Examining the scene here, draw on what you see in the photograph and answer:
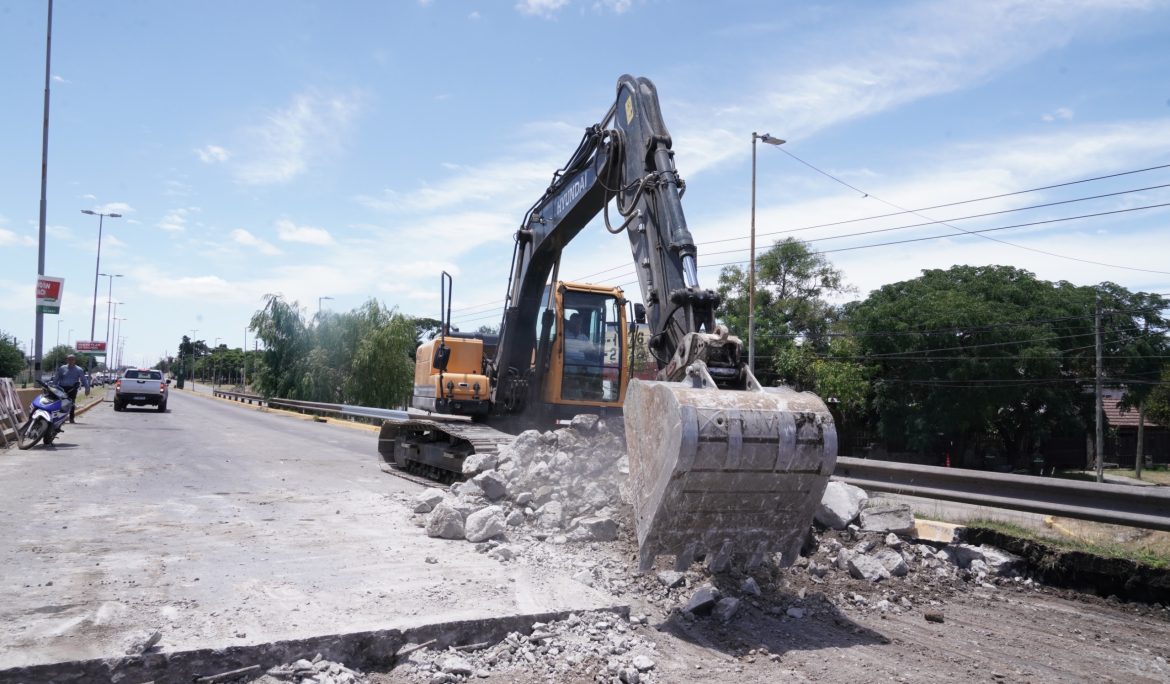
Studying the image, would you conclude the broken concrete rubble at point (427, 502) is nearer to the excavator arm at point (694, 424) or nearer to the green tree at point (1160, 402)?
the excavator arm at point (694, 424)

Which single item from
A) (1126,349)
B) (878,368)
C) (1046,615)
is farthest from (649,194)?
(1126,349)

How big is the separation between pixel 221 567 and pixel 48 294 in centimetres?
1902

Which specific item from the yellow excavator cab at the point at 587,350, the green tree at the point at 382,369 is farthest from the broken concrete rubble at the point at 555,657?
the green tree at the point at 382,369

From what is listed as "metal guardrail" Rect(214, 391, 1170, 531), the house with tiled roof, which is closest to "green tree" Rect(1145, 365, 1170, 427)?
the house with tiled roof

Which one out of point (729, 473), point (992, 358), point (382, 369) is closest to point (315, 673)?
point (729, 473)

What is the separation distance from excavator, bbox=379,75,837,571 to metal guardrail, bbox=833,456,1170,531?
2.13 m

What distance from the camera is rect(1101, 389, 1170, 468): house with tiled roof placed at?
1670 inches

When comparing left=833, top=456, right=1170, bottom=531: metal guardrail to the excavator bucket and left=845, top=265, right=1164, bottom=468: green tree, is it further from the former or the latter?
left=845, top=265, right=1164, bottom=468: green tree

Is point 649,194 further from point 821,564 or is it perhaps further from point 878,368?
point 878,368

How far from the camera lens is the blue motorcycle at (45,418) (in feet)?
47.3

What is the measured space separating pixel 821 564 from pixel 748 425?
1.99m

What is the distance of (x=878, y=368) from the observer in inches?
1318

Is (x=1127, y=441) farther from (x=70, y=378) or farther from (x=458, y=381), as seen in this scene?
(x=70, y=378)

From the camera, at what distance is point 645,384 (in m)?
5.33
